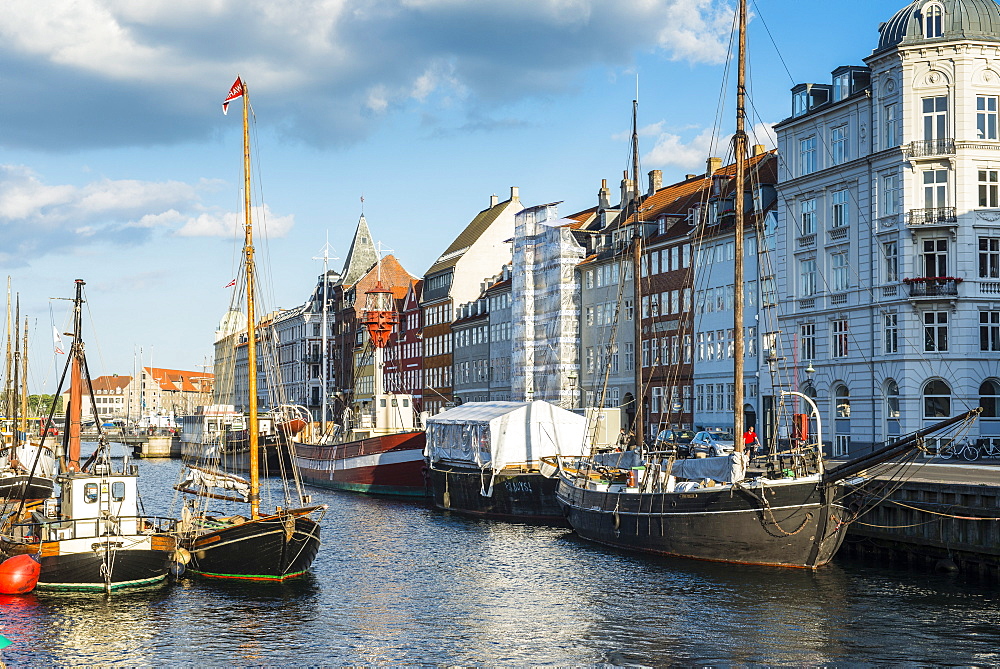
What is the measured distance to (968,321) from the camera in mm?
57875

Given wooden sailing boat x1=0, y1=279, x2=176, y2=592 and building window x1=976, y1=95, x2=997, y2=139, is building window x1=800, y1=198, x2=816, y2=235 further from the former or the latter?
wooden sailing boat x1=0, y1=279, x2=176, y2=592

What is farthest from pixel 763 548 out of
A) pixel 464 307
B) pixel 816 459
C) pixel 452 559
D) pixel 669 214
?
pixel 464 307

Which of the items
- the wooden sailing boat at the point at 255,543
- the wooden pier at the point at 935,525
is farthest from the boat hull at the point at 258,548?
the wooden pier at the point at 935,525

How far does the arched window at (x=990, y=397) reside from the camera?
57.6 meters

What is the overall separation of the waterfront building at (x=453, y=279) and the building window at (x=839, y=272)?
57.4 m

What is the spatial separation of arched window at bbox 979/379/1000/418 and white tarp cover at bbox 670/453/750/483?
958 inches

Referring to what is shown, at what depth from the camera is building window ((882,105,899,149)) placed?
5991cm

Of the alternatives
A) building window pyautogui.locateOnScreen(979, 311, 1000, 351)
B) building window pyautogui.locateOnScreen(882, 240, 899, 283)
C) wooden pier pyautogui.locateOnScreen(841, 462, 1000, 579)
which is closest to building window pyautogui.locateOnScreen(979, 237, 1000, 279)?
building window pyautogui.locateOnScreen(979, 311, 1000, 351)

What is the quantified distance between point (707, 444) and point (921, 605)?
2710 centimetres

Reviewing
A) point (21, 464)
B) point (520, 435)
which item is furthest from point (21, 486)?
point (520, 435)

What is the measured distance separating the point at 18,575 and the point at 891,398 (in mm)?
42018

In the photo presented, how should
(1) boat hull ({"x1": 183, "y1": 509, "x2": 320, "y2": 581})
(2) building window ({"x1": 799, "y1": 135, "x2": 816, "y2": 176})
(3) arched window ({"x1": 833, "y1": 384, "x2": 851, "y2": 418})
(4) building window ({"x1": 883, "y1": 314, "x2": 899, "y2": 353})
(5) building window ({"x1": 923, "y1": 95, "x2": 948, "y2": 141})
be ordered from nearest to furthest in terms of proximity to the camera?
(1) boat hull ({"x1": 183, "y1": 509, "x2": 320, "y2": 581}), (5) building window ({"x1": 923, "y1": 95, "x2": 948, "y2": 141}), (4) building window ({"x1": 883, "y1": 314, "x2": 899, "y2": 353}), (3) arched window ({"x1": 833, "y1": 384, "x2": 851, "y2": 418}), (2) building window ({"x1": 799, "y1": 135, "x2": 816, "y2": 176})

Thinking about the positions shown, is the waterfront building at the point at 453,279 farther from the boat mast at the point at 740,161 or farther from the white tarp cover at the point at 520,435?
the boat mast at the point at 740,161

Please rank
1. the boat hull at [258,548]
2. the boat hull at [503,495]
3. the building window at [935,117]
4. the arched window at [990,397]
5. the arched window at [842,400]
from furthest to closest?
the arched window at [842,400] < the building window at [935,117] < the arched window at [990,397] < the boat hull at [503,495] < the boat hull at [258,548]
